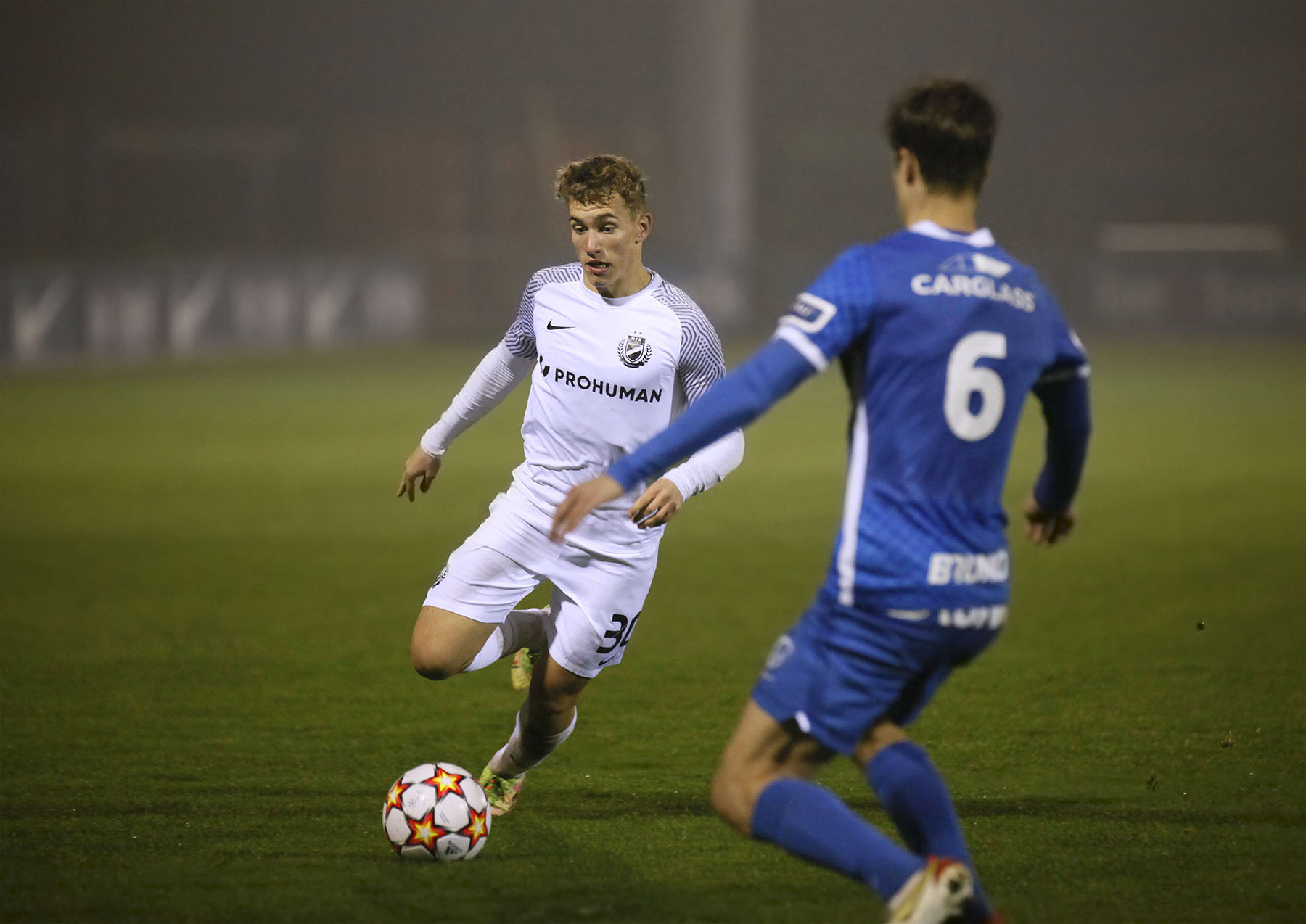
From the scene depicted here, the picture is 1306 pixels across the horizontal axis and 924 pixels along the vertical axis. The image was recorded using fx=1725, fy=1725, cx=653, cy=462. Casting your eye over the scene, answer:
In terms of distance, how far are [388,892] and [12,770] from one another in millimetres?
1749

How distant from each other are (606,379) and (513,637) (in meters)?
0.80

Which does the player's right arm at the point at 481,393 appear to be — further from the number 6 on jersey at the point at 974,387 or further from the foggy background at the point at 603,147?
the foggy background at the point at 603,147

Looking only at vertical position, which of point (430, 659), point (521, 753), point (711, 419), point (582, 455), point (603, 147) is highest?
point (711, 419)

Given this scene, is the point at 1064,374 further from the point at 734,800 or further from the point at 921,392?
the point at 734,800

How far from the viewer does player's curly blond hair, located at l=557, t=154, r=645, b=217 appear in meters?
4.62

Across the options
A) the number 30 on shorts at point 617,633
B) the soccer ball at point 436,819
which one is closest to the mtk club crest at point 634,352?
the number 30 on shorts at point 617,633

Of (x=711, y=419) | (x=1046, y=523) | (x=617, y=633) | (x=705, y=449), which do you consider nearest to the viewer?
(x=711, y=419)

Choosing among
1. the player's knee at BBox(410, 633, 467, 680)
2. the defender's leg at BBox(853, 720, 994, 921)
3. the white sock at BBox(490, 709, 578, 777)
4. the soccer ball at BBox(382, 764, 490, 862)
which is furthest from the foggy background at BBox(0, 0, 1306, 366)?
the defender's leg at BBox(853, 720, 994, 921)

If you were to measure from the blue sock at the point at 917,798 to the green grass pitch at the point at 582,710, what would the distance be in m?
0.69

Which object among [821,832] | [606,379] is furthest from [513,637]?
[821,832]

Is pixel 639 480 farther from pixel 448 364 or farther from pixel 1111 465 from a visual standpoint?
pixel 448 364

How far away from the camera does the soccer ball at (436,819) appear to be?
4367mm

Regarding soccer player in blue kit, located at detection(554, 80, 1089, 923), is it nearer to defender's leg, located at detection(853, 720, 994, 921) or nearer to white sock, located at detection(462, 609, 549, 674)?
defender's leg, located at detection(853, 720, 994, 921)

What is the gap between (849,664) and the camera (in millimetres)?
3123
